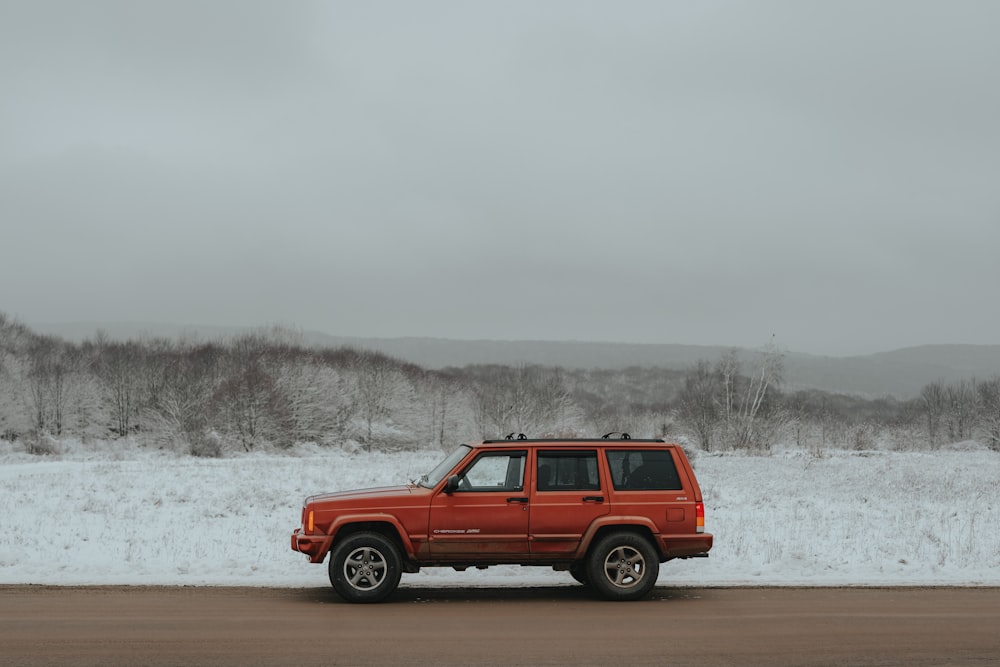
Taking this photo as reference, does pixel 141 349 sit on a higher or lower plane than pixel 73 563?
higher

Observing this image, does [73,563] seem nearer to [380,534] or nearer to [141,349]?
[380,534]

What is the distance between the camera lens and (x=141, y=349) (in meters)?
123

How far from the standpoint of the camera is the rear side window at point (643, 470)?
37.3 ft

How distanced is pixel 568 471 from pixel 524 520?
864mm

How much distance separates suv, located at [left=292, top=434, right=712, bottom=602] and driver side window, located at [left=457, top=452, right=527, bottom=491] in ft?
0.04

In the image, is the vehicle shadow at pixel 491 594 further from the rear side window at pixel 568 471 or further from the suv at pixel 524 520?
the rear side window at pixel 568 471

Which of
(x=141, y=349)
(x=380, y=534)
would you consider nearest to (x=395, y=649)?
(x=380, y=534)

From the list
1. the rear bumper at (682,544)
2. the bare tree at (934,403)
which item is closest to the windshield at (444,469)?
the rear bumper at (682,544)

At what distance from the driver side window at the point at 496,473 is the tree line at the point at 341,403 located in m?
53.0

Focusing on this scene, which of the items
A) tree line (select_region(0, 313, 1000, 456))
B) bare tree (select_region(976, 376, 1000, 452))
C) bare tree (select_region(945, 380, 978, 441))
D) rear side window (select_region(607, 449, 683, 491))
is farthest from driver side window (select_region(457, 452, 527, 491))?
bare tree (select_region(945, 380, 978, 441))

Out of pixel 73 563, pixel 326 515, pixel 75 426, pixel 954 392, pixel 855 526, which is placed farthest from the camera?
pixel 954 392

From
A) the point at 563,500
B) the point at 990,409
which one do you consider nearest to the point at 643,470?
the point at 563,500

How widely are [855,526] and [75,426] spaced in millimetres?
102076

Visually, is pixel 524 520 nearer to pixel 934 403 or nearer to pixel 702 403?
pixel 702 403
